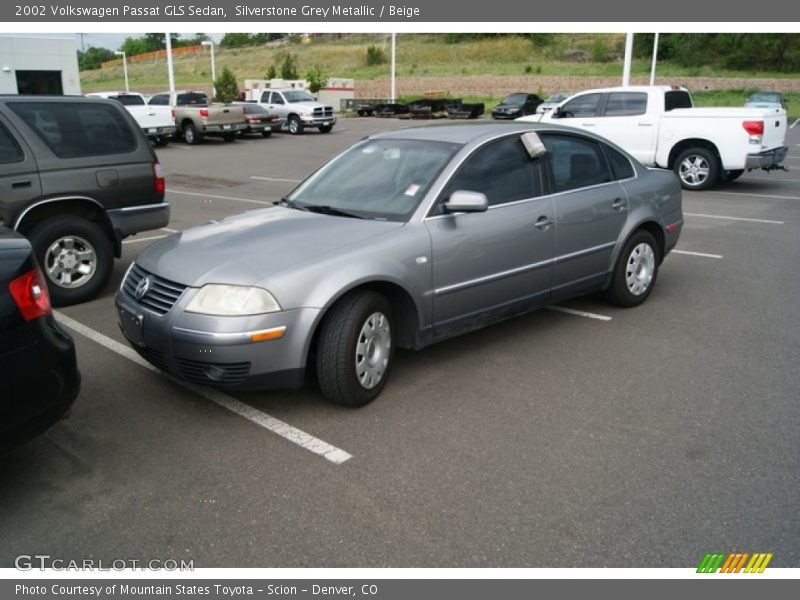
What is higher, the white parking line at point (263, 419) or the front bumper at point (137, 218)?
the front bumper at point (137, 218)

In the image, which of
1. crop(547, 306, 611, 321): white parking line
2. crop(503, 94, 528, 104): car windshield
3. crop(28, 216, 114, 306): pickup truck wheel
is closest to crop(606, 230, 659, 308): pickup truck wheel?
crop(547, 306, 611, 321): white parking line

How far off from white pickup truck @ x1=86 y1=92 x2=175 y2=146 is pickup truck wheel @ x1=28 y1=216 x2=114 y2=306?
18.6 m

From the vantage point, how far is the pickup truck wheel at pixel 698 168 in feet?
44.0

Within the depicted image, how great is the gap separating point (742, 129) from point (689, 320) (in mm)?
8226

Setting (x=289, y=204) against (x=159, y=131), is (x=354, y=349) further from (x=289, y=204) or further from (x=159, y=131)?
(x=159, y=131)

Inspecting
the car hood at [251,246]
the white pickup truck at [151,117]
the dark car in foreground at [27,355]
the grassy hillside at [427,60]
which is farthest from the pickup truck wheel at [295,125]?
the grassy hillside at [427,60]

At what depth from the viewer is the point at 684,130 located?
13.4 meters

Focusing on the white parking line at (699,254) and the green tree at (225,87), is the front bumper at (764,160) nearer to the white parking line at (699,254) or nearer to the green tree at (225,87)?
the white parking line at (699,254)

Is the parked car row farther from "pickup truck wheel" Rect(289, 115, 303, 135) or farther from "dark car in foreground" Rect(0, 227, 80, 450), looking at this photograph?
"dark car in foreground" Rect(0, 227, 80, 450)

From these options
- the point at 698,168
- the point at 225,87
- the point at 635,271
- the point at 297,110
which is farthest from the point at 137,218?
the point at 225,87

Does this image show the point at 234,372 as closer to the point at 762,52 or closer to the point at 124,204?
the point at 124,204

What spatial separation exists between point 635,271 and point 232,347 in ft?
12.8

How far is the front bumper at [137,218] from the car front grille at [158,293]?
103 inches

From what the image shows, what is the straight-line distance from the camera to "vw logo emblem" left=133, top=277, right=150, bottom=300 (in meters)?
4.37
